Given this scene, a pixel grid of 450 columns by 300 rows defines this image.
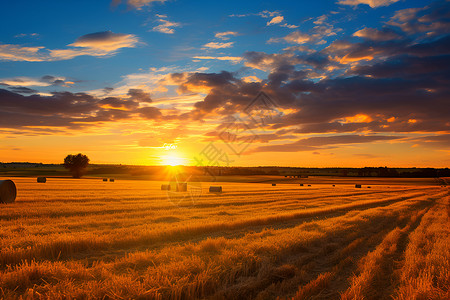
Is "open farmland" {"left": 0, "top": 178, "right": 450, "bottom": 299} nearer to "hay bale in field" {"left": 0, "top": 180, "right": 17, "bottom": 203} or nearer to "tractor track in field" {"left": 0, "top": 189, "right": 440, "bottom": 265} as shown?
"tractor track in field" {"left": 0, "top": 189, "right": 440, "bottom": 265}

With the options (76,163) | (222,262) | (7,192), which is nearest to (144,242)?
(222,262)

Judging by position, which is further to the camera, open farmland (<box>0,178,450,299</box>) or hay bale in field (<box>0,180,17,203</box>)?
hay bale in field (<box>0,180,17,203</box>)

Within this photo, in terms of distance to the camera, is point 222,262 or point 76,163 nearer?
point 222,262

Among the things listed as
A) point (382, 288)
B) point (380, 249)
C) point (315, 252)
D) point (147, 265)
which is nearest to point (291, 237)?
point (315, 252)

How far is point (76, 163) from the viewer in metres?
111

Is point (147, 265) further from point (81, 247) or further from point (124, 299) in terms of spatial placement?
point (81, 247)

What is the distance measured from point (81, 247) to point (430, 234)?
14485 mm

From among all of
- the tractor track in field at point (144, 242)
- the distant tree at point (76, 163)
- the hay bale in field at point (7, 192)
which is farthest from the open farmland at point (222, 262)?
the distant tree at point (76, 163)

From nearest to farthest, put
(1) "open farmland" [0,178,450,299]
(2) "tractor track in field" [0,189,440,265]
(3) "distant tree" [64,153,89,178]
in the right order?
(1) "open farmland" [0,178,450,299], (2) "tractor track in field" [0,189,440,265], (3) "distant tree" [64,153,89,178]

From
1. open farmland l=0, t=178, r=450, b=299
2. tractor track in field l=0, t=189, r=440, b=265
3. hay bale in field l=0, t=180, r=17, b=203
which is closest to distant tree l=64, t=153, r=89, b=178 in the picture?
hay bale in field l=0, t=180, r=17, b=203

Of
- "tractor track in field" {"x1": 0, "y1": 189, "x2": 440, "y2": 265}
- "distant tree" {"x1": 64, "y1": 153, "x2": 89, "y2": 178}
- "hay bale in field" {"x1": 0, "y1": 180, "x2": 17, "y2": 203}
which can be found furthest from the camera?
"distant tree" {"x1": 64, "y1": 153, "x2": 89, "y2": 178}

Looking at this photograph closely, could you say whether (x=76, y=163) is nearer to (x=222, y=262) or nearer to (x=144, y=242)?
(x=144, y=242)

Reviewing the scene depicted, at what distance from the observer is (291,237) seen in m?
11.8

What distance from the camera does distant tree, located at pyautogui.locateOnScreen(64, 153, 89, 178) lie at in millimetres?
110312
